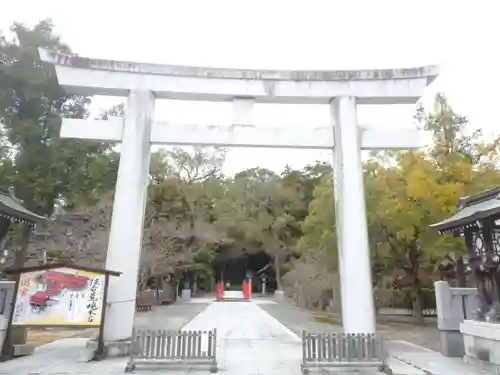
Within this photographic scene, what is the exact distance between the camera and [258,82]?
1041 centimetres

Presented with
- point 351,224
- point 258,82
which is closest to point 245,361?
point 351,224

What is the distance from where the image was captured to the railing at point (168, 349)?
830 centimetres

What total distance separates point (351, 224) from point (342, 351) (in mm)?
2836

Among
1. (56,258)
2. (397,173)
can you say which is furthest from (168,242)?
(397,173)

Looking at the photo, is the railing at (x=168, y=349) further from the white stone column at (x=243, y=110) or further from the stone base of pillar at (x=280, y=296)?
the stone base of pillar at (x=280, y=296)

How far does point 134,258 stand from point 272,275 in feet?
151

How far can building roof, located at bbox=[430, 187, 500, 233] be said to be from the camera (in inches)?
344

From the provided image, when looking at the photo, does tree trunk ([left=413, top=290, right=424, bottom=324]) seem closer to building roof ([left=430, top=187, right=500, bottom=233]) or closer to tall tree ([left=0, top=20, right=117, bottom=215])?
building roof ([left=430, top=187, right=500, bottom=233])

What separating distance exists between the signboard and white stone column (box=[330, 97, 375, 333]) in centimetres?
566

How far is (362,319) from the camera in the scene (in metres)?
9.15

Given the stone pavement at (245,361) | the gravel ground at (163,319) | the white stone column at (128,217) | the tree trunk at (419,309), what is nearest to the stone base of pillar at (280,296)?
the gravel ground at (163,319)

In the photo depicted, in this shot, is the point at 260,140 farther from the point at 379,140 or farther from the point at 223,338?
the point at 223,338

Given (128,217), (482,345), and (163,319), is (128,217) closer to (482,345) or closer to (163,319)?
(482,345)

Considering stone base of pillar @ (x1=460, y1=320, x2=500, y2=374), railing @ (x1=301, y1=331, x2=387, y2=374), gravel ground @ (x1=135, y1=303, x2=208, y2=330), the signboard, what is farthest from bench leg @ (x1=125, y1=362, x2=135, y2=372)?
gravel ground @ (x1=135, y1=303, x2=208, y2=330)
